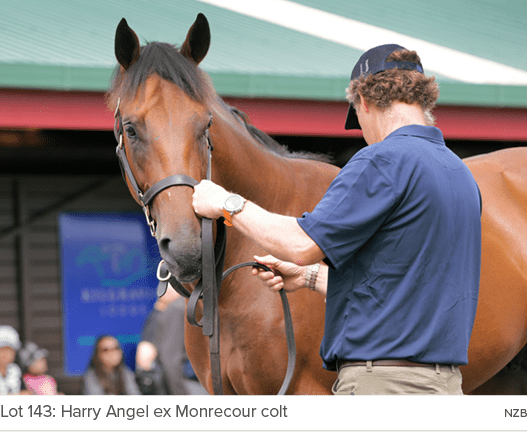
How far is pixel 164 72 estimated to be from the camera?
2010mm

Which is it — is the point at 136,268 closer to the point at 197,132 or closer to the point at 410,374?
the point at 197,132

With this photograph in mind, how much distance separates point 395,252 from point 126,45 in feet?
4.39

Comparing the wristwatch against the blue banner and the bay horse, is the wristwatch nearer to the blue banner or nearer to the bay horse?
the bay horse

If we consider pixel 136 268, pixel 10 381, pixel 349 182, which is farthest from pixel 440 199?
pixel 136 268

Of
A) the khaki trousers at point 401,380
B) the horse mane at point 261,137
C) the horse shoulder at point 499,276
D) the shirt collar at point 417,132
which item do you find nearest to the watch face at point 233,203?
the shirt collar at point 417,132

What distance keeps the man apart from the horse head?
0.30m

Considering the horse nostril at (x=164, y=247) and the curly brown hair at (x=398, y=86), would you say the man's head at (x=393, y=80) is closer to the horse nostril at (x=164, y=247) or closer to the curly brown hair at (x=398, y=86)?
the curly brown hair at (x=398, y=86)

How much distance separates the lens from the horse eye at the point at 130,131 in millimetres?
1965

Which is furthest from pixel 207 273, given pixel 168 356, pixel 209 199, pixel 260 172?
pixel 168 356

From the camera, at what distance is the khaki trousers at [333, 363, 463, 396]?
4.69 feet

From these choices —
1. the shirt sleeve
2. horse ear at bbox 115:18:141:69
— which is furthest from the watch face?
horse ear at bbox 115:18:141:69

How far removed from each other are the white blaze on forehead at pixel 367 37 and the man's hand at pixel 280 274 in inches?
141

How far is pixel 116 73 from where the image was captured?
220 cm

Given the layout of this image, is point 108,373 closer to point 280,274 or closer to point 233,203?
point 280,274
